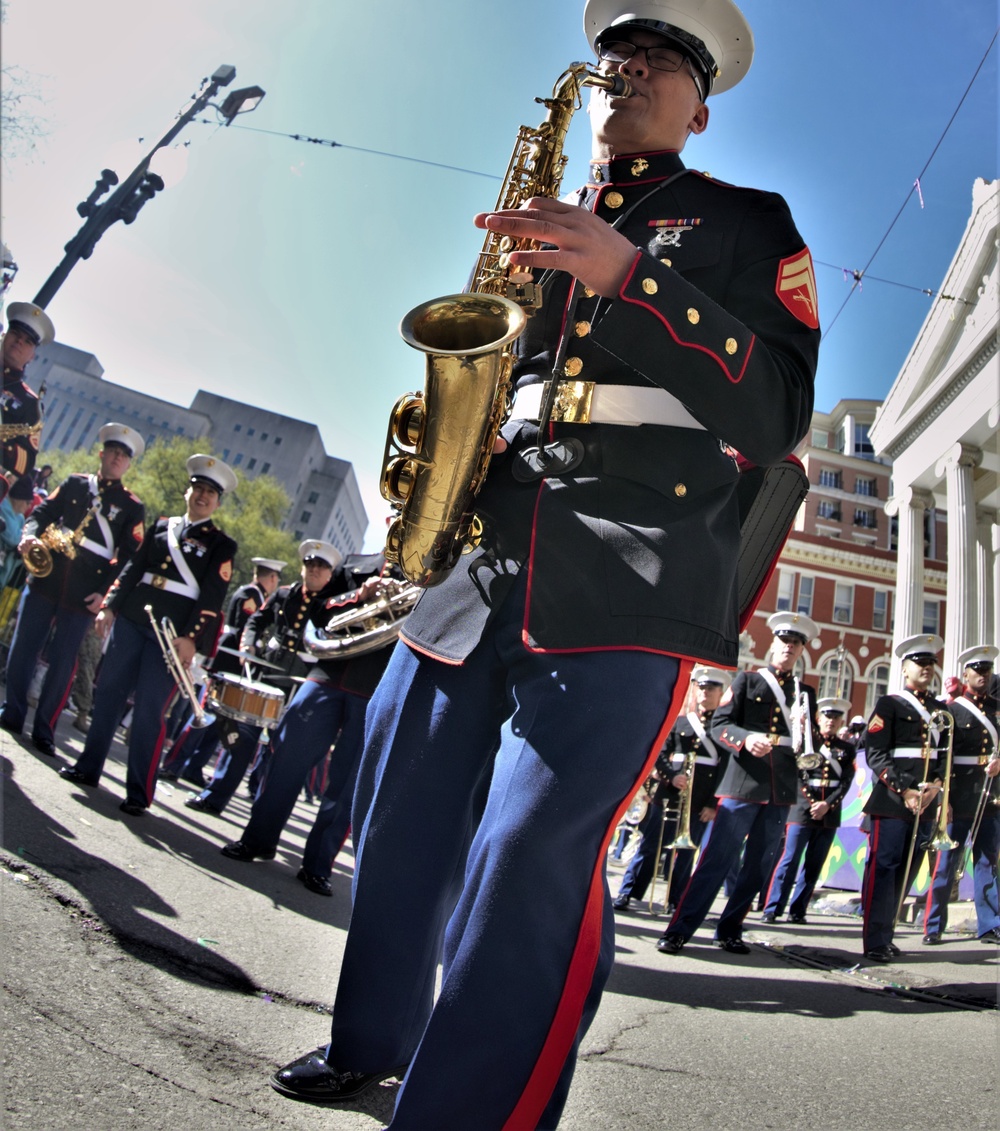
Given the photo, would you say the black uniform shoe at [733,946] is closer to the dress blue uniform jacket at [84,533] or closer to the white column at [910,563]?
the dress blue uniform jacket at [84,533]

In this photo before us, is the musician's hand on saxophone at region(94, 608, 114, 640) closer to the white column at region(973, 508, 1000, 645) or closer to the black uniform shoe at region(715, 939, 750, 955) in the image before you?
the black uniform shoe at region(715, 939, 750, 955)

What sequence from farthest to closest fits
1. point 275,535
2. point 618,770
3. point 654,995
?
point 275,535 → point 654,995 → point 618,770

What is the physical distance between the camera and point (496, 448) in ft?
6.90

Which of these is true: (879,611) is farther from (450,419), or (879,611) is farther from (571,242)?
(571,242)

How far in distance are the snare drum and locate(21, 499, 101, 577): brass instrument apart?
162cm

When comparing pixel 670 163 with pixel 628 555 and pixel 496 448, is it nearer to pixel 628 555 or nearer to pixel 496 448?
pixel 496 448

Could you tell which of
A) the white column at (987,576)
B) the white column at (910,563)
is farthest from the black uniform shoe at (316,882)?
the white column at (910,563)

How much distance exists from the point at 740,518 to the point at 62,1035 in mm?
1901

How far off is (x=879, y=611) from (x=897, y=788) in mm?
46712

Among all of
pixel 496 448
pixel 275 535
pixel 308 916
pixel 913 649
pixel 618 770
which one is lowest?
pixel 308 916

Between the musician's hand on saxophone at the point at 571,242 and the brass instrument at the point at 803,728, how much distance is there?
703cm

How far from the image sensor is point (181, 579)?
6523mm

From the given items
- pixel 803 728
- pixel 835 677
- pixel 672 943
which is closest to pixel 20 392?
pixel 672 943

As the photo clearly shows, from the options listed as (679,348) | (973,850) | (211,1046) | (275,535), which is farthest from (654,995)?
(275,535)
